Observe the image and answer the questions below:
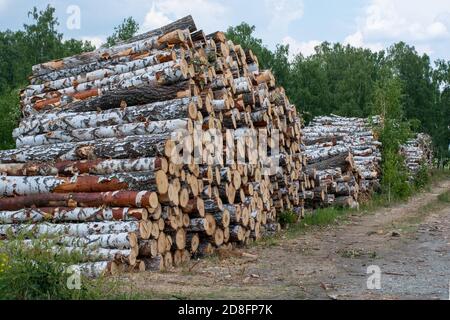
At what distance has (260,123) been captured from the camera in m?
12.9

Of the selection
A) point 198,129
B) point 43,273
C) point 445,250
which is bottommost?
point 445,250

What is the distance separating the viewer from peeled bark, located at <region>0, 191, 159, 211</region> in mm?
8844

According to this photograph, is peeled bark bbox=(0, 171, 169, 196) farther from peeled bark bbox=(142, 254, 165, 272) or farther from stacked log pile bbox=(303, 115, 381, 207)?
stacked log pile bbox=(303, 115, 381, 207)

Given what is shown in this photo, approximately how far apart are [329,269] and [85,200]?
3.91 metres

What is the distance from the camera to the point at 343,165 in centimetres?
1884

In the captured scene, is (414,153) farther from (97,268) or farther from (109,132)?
(97,268)

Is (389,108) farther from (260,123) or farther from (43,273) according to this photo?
(43,273)

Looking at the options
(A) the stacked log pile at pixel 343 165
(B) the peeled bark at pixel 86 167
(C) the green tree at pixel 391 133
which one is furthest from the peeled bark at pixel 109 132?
(C) the green tree at pixel 391 133

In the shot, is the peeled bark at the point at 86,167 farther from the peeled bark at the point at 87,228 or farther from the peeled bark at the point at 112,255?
the peeled bark at the point at 112,255

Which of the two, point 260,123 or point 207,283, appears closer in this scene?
point 207,283

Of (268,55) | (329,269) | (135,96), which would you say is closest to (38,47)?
(268,55)

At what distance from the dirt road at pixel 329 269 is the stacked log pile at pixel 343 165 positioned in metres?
3.33
